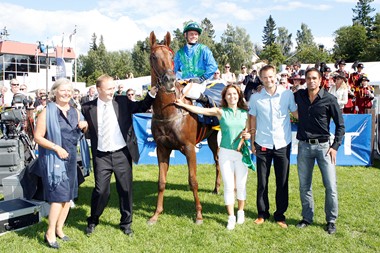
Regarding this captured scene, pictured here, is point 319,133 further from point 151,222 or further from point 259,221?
point 151,222

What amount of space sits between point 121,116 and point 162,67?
0.79 metres

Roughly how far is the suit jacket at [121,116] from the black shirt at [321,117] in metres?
1.97

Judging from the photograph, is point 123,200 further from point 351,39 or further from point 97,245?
point 351,39

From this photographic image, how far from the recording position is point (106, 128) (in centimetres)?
408

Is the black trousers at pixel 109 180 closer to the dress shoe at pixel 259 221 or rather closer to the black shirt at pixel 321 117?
the dress shoe at pixel 259 221

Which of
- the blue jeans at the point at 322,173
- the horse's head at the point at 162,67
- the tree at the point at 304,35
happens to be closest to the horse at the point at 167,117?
the horse's head at the point at 162,67

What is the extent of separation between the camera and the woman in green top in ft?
14.1

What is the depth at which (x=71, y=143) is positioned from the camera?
3.88 m

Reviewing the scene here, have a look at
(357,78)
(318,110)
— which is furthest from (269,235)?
(357,78)

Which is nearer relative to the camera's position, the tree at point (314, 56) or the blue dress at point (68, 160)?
the blue dress at point (68, 160)

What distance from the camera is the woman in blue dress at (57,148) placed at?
3.67 m

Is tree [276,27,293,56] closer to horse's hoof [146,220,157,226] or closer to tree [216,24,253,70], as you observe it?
tree [216,24,253,70]

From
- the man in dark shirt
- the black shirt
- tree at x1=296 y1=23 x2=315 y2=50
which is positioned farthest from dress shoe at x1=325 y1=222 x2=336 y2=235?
tree at x1=296 y1=23 x2=315 y2=50

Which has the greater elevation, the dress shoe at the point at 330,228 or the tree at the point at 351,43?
the tree at the point at 351,43
